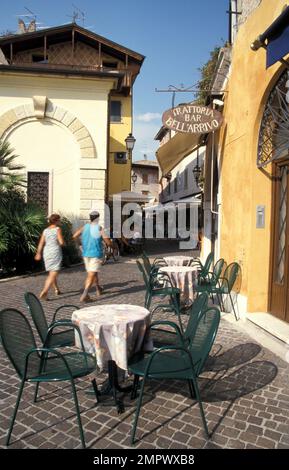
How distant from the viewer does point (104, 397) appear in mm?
3699

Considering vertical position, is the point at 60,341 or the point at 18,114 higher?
the point at 18,114

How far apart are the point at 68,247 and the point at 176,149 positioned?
5595mm

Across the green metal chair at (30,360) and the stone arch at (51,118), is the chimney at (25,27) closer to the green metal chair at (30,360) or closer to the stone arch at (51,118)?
the stone arch at (51,118)

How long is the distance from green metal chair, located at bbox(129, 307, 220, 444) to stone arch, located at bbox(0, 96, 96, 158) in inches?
469

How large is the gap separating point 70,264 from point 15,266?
2430 mm

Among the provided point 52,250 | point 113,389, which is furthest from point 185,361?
point 52,250

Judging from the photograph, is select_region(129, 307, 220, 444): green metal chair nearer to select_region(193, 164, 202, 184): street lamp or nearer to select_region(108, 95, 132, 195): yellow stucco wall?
select_region(193, 164, 202, 184): street lamp

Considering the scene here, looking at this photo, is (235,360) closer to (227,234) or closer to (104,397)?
(104,397)

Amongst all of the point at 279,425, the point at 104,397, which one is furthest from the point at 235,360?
the point at 104,397

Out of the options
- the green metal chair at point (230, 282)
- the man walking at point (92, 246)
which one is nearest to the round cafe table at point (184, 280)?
the green metal chair at point (230, 282)

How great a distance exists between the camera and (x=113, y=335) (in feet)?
11.0

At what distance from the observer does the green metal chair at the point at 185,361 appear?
9.93 feet

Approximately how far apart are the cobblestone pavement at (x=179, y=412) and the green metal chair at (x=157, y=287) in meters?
1.87

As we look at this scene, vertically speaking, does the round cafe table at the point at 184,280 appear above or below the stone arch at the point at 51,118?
below
